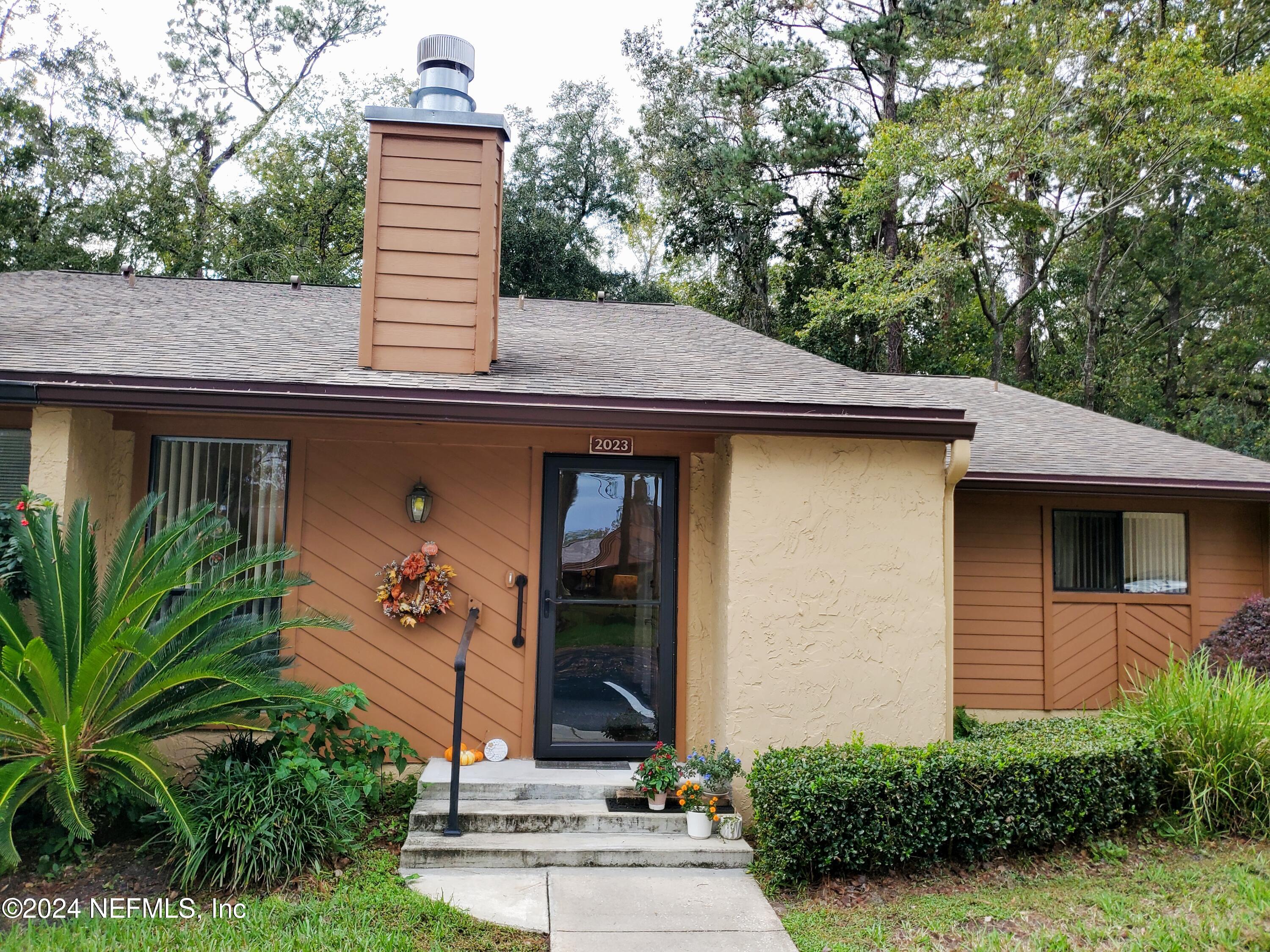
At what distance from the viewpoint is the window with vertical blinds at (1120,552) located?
804cm

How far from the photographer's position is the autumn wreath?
226 inches

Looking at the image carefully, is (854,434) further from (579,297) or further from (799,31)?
(799,31)

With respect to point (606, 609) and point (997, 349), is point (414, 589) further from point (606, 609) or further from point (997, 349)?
point (997, 349)

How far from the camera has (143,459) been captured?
5.73m

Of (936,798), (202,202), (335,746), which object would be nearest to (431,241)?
(335,746)

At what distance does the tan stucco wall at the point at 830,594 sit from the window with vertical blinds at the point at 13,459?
15.1ft

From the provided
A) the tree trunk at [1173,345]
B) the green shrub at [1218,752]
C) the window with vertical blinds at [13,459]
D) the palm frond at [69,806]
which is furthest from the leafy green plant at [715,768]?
the tree trunk at [1173,345]

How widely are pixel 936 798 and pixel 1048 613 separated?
3.95 m

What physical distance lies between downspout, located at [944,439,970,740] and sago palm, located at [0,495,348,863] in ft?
12.7

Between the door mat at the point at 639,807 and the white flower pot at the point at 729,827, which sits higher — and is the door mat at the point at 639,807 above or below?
above

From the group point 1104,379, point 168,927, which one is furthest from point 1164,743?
point 1104,379

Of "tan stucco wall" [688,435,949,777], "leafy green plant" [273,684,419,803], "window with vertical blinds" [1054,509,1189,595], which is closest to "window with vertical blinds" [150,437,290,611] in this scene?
"leafy green plant" [273,684,419,803]

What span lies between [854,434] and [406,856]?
3600 millimetres

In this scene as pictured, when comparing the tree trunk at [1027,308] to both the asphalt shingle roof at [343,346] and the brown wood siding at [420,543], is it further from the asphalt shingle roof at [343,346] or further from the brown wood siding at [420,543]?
the brown wood siding at [420,543]
